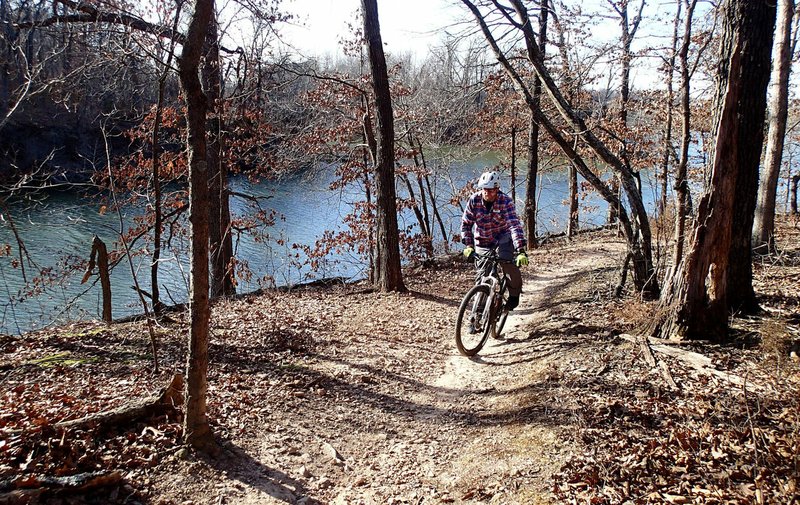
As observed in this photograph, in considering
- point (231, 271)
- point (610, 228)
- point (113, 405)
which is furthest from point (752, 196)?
point (610, 228)

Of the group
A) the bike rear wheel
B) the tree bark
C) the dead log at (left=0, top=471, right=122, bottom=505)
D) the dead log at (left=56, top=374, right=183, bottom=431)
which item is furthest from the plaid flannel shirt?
the dead log at (left=0, top=471, right=122, bottom=505)

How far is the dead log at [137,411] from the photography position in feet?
13.3

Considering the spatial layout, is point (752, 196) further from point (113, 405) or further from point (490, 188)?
point (113, 405)

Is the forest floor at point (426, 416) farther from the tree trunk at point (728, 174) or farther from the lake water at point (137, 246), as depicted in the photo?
the lake water at point (137, 246)

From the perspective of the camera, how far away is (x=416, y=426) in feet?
16.4

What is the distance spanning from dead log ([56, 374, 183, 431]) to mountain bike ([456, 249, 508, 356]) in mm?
3253

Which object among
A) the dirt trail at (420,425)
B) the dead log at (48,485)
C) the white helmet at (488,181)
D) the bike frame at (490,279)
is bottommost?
the dirt trail at (420,425)

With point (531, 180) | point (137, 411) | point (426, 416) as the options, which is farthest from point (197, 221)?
point (531, 180)

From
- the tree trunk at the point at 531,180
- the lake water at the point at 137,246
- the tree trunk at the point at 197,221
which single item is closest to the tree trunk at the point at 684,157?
the tree trunk at the point at 197,221

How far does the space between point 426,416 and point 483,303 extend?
6.25 ft

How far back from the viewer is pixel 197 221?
3.78m

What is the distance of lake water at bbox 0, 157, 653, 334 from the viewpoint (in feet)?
44.4

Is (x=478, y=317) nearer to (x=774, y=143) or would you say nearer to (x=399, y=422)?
(x=399, y=422)

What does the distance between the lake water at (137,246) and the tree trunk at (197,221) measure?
264 inches
